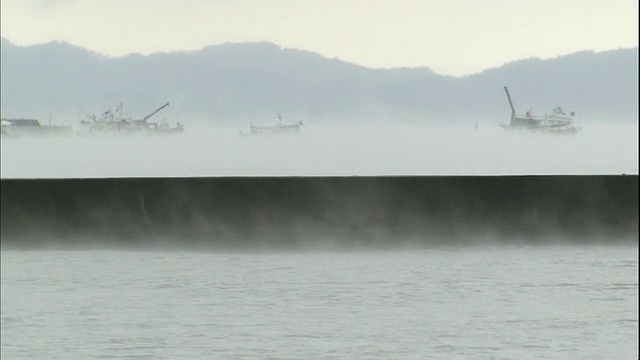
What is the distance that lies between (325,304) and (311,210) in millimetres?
975

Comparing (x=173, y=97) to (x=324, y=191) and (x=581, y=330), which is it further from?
(x=581, y=330)

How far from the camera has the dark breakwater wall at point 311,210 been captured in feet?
15.1

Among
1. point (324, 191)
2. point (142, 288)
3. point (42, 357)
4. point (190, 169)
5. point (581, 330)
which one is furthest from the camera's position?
point (190, 169)

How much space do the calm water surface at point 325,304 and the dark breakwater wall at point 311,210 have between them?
89 mm

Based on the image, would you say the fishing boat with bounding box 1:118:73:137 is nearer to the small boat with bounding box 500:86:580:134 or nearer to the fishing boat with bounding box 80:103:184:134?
the fishing boat with bounding box 80:103:184:134

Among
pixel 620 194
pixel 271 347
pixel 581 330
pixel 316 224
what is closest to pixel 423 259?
pixel 316 224

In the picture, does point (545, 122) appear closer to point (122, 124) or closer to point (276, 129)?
point (276, 129)

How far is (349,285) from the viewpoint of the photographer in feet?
13.3

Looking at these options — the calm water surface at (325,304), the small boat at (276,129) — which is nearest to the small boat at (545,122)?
the small boat at (276,129)

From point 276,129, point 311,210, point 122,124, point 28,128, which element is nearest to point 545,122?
point 276,129

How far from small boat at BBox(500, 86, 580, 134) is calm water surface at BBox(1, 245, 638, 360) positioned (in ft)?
11.8

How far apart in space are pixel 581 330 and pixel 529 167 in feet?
15.2

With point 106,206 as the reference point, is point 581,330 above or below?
below

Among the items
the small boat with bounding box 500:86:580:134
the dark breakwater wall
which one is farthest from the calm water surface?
the small boat with bounding box 500:86:580:134
